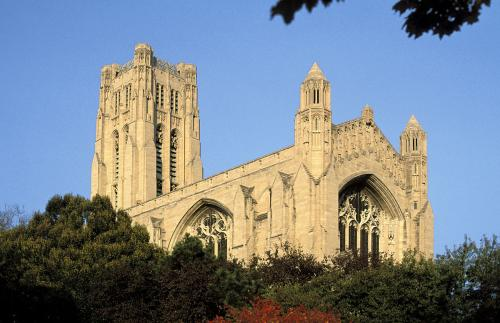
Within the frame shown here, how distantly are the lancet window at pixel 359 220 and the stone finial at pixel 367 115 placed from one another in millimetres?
4565

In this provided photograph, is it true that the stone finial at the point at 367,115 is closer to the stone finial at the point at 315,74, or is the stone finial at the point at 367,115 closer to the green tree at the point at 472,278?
the stone finial at the point at 315,74

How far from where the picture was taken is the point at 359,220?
63750 millimetres

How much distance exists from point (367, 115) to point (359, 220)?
710 cm

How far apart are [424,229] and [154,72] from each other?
104ft

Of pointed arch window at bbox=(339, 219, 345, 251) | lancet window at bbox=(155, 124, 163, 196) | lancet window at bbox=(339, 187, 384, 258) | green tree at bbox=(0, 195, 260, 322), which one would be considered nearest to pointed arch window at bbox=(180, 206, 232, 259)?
pointed arch window at bbox=(339, 219, 345, 251)

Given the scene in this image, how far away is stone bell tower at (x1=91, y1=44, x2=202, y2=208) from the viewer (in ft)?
270

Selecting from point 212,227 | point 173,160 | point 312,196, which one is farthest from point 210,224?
point 173,160

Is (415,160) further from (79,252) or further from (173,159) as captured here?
(173,159)

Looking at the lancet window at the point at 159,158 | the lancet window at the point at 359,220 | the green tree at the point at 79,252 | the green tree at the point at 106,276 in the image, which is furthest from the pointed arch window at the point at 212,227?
the lancet window at the point at 159,158

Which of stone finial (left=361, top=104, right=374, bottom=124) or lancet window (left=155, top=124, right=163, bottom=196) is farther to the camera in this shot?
lancet window (left=155, top=124, right=163, bottom=196)

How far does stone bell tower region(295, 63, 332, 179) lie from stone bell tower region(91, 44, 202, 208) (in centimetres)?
2336

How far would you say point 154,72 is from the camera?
86812mm

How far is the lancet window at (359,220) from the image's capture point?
2458 inches

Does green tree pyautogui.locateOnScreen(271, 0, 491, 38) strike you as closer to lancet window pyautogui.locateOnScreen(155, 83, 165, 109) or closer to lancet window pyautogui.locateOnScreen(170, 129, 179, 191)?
lancet window pyautogui.locateOnScreen(170, 129, 179, 191)
